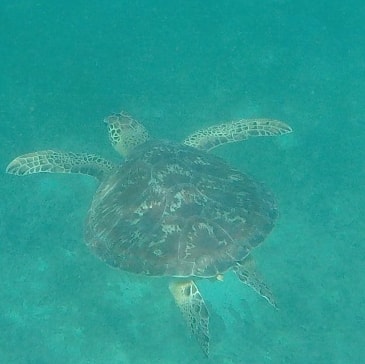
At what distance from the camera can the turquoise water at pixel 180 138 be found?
548 cm

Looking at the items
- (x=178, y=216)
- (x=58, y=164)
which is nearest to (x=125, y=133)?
(x=58, y=164)

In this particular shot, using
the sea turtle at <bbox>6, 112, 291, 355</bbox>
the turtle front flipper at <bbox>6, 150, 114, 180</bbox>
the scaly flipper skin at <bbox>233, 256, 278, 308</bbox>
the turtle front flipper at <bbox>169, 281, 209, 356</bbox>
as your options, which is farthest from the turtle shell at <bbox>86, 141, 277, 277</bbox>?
the turtle front flipper at <bbox>6, 150, 114, 180</bbox>

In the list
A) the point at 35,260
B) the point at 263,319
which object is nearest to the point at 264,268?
the point at 263,319

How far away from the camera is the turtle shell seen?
4656 mm

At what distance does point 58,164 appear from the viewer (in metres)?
6.47

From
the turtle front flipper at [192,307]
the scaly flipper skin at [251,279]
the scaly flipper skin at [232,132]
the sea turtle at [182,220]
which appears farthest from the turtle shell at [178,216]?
the scaly flipper skin at [232,132]

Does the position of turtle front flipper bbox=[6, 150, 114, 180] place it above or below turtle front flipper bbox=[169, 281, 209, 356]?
above

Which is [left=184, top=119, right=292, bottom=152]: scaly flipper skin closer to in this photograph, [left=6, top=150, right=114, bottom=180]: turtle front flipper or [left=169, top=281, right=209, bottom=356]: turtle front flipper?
[left=6, top=150, right=114, bottom=180]: turtle front flipper

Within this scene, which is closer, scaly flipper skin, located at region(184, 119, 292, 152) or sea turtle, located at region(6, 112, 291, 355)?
sea turtle, located at region(6, 112, 291, 355)

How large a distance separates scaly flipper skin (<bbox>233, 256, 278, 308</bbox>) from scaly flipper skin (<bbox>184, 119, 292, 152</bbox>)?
2.27 metres

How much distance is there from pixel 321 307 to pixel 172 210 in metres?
2.48

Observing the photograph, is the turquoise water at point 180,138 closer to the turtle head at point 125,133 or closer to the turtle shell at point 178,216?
the turtle head at point 125,133

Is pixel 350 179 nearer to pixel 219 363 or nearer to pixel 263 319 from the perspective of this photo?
pixel 263 319

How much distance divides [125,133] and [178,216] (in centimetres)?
233
